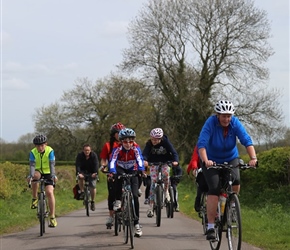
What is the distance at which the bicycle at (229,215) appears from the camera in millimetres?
7434

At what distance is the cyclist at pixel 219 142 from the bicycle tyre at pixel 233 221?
1.09 feet

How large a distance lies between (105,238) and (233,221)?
347 cm

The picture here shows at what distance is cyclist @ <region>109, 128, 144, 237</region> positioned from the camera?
10000mm

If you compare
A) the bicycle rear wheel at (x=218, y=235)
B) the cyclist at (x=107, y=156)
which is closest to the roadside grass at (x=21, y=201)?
the cyclist at (x=107, y=156)

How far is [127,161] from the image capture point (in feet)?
33.6

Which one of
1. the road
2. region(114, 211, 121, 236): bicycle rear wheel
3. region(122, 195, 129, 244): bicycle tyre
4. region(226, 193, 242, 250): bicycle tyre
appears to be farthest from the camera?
region(114, 211, 121, 236): bicycle rear wheel

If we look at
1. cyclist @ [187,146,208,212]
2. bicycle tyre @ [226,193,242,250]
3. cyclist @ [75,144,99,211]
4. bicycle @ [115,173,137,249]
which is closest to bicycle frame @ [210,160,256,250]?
bicycle tyre @ [226,193,242,250]

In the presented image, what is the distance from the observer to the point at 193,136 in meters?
43.9

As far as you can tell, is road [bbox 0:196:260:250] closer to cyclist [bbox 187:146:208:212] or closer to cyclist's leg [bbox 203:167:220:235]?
cyclist [bbox 187:146:208:212]

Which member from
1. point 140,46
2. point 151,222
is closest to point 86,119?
point 140,46

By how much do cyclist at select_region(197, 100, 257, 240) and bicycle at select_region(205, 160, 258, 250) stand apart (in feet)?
0.35

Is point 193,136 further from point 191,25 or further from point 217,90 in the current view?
point 191,25

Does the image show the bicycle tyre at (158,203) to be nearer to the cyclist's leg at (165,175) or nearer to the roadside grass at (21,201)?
the cyclist's leg at (165,175)

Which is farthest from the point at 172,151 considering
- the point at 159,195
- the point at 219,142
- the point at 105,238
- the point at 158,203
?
the point at 219,142
